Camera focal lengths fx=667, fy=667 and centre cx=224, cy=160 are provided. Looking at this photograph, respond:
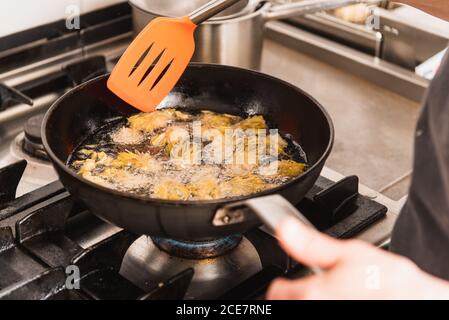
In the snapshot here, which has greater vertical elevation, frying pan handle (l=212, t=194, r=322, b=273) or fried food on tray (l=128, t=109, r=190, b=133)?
frying pan handle (l=212, t=194, r=322, b=273)

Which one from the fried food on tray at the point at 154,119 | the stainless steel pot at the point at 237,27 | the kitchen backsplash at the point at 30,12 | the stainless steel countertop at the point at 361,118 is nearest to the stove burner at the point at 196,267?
the fried food on tray at the point at 154,119

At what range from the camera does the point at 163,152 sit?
1.11 m

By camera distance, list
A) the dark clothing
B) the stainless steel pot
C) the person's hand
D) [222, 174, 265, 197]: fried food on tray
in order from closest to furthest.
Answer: the person's hand → the dark clothing → [222, 174, 265, 197]: fried food on tray → the stainless steel pot

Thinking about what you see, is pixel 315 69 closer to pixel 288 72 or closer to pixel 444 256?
pixel 288 72

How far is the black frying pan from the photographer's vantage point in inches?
33.0

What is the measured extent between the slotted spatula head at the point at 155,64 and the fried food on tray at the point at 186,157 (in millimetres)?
60

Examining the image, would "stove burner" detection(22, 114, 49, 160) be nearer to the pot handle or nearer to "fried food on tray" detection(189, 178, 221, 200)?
"fried food on tray" detection(189, 178, 221, 200)

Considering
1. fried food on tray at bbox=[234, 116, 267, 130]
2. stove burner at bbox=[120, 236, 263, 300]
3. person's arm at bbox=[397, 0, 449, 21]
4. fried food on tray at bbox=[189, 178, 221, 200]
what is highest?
person's arm at bbox=[397, 0, 449, 21]

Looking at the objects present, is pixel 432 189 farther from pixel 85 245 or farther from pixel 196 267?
pixel 85 245

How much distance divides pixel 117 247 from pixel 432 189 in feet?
1.56

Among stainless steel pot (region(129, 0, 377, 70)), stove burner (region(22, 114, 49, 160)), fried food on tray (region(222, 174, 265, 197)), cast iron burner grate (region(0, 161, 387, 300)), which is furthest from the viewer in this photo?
stainless steel pot (region(129, 0, 377, 70))

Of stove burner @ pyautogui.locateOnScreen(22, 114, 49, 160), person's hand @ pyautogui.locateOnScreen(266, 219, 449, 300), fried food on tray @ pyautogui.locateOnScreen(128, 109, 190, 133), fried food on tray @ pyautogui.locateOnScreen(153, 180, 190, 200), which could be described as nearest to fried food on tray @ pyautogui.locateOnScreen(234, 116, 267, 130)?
fried food on tray @ pyautogui.locateOnScreen(128, 109, 190, 133)

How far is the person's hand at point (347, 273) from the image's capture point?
0.69 meters

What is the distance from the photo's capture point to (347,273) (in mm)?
693
